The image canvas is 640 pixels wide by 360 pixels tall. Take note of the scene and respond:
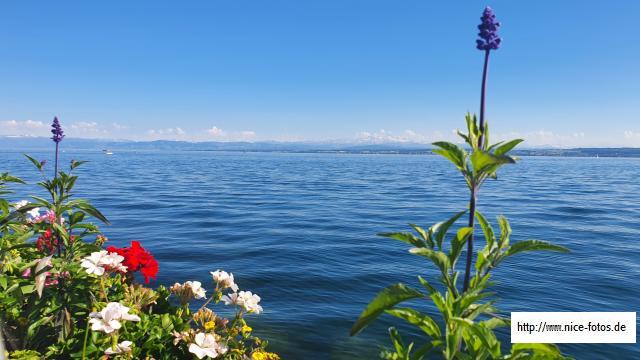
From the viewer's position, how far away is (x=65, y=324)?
158 inches

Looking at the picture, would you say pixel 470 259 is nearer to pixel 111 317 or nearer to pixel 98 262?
pixel 111 317

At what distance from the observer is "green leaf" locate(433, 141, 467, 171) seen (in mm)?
2160

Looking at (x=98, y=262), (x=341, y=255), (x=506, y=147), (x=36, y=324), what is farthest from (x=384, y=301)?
(x=341, y=255)

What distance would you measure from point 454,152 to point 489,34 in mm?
635

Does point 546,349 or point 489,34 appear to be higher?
point 489,34

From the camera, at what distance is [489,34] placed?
6.65 ft

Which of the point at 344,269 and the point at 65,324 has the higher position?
the point at 65,324

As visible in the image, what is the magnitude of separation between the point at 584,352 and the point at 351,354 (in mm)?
3667

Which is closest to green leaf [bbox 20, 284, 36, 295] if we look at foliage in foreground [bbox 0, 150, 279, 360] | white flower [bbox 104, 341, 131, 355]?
foliage in foreground [bbox 0, 150, 279, 360]

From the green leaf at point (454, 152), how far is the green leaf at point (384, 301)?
76cm

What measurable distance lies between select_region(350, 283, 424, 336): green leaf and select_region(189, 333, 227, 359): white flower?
203 cm

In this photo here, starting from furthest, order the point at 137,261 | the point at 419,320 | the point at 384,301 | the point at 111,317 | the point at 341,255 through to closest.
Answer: the point at 341,255 < the point at 137,261 < the point at 111,317 < the point at 419,320 < the point at 384,301

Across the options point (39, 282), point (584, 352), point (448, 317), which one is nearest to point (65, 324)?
point (39, 282)

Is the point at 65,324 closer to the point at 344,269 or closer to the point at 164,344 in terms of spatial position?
the point at 164,344
